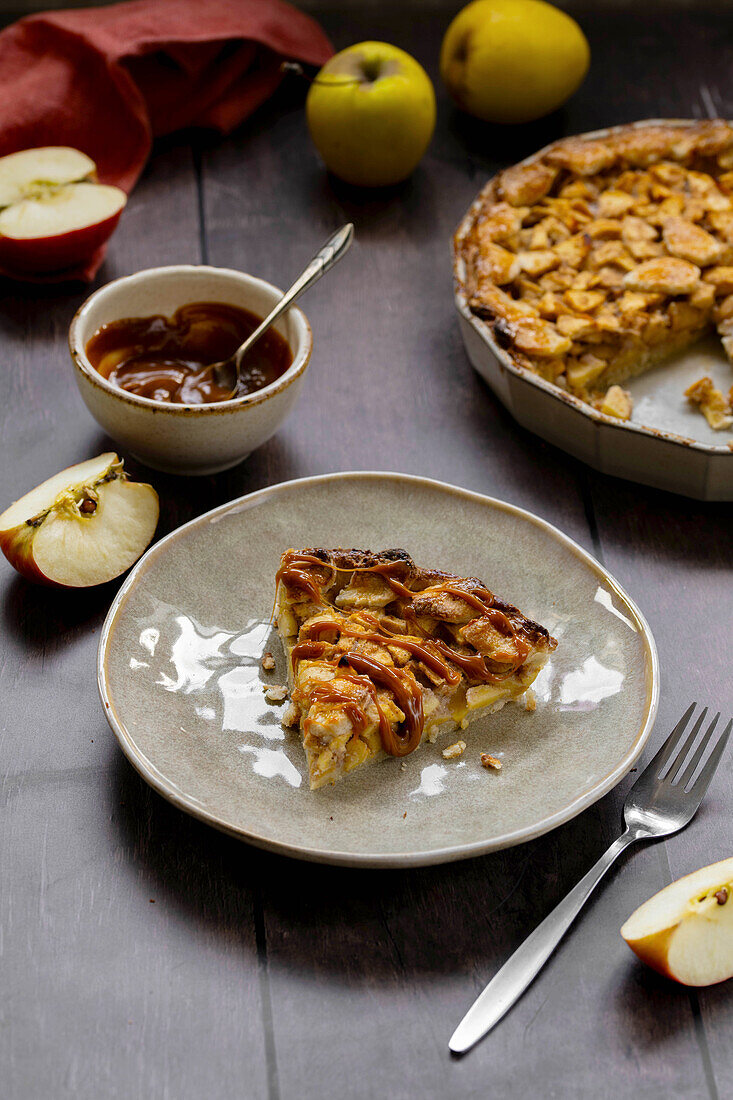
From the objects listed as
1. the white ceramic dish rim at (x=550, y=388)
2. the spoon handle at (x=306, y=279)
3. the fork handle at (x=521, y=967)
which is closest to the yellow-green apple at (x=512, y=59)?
the white ceramic dish rim at (x=550, y=388)

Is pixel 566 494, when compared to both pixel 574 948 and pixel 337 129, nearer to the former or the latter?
pixel 574 948

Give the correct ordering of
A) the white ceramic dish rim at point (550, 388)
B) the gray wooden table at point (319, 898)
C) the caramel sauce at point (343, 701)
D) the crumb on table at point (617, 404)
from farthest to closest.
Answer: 1. the crumb on table at point (617, 404)
2. the white ceramic dish rim at point (550, 388)
3. the caramel sauce at point (343, 701)
4. the gray wooden table at point (319, 898)

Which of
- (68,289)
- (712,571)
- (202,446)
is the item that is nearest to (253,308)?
(202,446)

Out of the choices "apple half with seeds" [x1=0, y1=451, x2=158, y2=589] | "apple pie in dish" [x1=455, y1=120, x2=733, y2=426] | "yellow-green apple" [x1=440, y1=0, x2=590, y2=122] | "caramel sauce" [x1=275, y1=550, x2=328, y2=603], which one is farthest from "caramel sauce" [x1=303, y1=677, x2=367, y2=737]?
"yellow-green apple" [x1=440, y1=0, x2=590, y2=122]

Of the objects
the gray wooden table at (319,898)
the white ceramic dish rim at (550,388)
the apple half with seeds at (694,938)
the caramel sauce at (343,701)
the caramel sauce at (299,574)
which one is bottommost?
the gray wooden table at (319,898)

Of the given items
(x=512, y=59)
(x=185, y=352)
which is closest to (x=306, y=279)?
(x=185, y=352)

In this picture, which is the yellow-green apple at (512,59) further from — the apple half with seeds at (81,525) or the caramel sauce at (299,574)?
the caramel sauce at (299,574)
